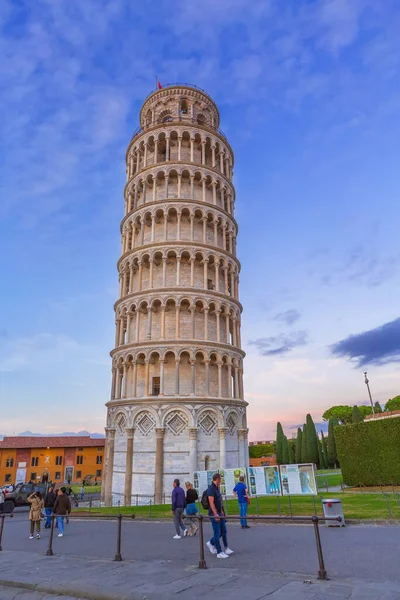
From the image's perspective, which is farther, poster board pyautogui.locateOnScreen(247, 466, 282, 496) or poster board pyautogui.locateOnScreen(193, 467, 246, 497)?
poster board pyautogui.locateOnScreen(193, 467, 246, 497)

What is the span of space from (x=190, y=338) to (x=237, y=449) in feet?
34.4

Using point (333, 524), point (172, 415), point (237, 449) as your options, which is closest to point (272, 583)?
point (333, 524)

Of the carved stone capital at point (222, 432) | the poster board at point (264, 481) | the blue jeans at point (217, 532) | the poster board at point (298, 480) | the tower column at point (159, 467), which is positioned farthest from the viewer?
the carved stone capital at point (222, 432)

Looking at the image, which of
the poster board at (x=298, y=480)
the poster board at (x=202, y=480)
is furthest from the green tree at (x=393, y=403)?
the poster board at (x=298, y=480)

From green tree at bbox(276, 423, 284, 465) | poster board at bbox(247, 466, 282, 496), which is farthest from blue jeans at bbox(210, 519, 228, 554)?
green tree at bbox(276, 423, 284, 465)

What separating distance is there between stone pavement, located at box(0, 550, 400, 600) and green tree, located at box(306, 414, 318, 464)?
59.0 m

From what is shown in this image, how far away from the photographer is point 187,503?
49.1 feet

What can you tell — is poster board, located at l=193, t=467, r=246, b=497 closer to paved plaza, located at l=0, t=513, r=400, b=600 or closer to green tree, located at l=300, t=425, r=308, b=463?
paved plaza, located at l=0, t=513, r=400, b=600

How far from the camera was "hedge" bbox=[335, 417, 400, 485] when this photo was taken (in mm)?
29516

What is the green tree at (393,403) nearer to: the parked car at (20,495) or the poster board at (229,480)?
the poster board at (229,480)

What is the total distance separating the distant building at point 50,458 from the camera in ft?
238

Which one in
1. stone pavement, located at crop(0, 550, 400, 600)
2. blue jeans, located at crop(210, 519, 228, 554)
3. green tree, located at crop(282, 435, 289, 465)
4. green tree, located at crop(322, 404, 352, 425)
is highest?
green tree, located at crop(322, 404, 352, 425)

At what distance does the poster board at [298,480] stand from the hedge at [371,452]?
45.1ft

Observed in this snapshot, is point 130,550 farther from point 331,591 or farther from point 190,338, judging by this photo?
point 190,338
